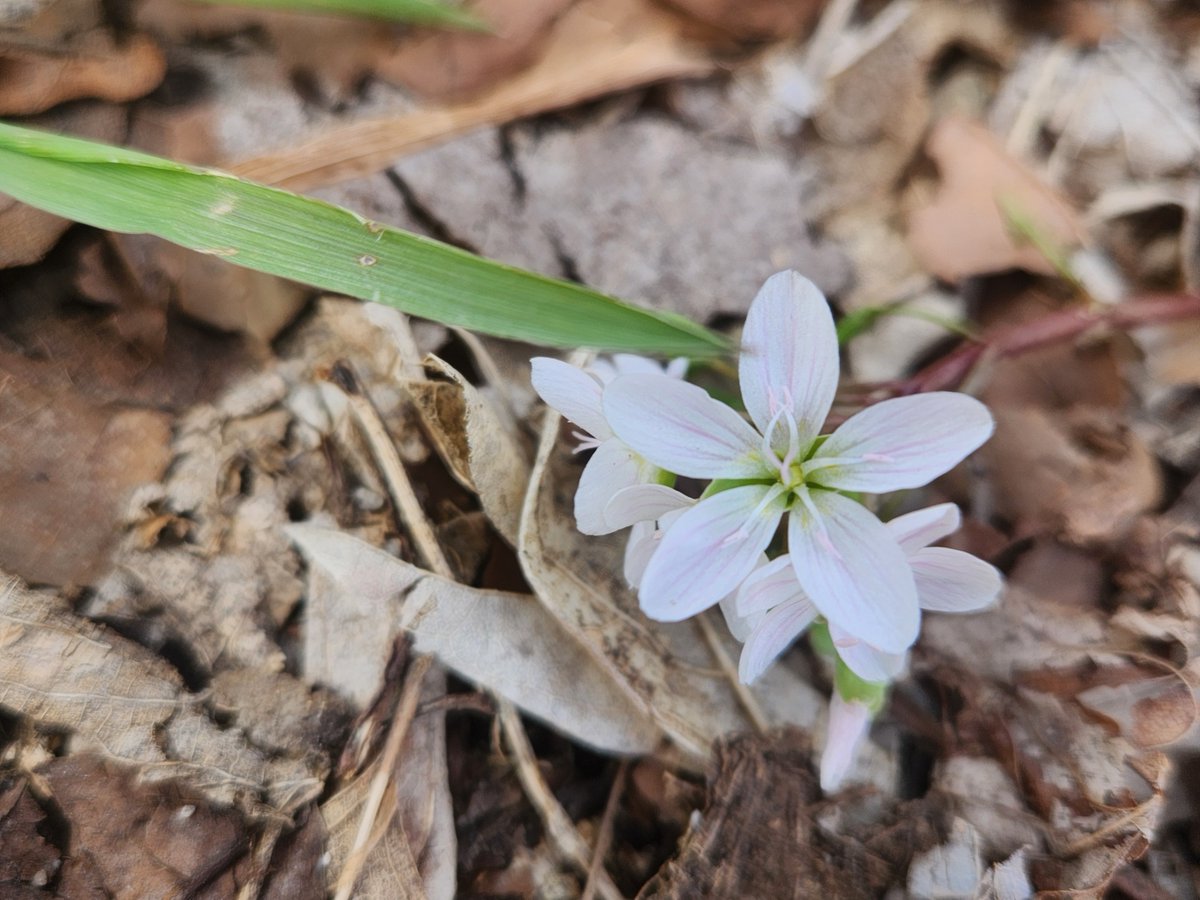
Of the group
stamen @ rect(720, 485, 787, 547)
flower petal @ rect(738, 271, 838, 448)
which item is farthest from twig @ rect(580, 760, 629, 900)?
flower petal @ rect(738, 271, 838, 448)

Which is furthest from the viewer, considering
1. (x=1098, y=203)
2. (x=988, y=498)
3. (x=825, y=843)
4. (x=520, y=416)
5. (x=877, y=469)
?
(x=1098, y=203)

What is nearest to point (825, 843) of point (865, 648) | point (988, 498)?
point (865, 648)

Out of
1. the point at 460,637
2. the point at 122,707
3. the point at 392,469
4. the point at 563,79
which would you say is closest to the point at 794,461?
the point at 460,637

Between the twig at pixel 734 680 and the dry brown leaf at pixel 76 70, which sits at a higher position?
the dry brown leaf at pixel 76 70

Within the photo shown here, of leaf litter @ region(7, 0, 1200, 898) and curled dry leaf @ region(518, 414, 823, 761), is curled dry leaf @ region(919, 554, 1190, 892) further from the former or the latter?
curled dry leaf @ region(518, 414, 823, 761)

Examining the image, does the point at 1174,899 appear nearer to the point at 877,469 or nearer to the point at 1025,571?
the point at 1025,571

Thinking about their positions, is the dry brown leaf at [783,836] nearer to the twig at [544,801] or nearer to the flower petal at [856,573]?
the twig at [544,801]

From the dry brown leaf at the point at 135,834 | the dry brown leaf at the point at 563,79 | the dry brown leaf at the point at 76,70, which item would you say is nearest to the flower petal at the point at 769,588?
the dry brown leaf at the point at 135,834
